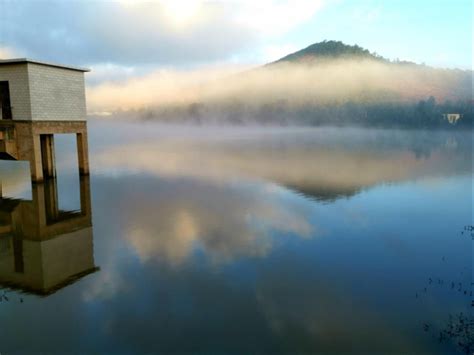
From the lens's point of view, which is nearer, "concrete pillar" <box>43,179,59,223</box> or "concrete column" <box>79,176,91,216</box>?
"concrete pillar" <box>43,179,59,223</box>

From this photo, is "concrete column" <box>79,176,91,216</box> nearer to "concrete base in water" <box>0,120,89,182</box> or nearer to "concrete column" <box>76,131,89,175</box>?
"concrete column" <box>76,131,89,175</box>

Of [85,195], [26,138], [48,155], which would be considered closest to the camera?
[26,138]

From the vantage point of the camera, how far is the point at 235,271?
1355 cm

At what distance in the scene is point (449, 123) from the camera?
15488 centimetres

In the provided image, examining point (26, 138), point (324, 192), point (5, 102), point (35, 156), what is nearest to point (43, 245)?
point (35, 156)

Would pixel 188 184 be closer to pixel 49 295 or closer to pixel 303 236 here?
pixel 303 236

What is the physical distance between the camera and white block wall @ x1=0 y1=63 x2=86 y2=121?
2439cm

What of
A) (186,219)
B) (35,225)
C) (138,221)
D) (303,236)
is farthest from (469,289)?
(35,225)

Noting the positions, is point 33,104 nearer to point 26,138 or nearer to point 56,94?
point 56,94

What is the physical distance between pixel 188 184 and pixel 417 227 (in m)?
18.8

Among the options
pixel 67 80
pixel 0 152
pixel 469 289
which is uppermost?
pixel 67 80

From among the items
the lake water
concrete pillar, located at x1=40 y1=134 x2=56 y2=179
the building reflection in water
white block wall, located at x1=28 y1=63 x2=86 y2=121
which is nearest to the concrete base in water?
white block wall, located at x1=28 y1=63 x2=86 y2=121

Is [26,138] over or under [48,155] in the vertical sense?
over

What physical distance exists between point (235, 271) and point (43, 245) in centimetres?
909
